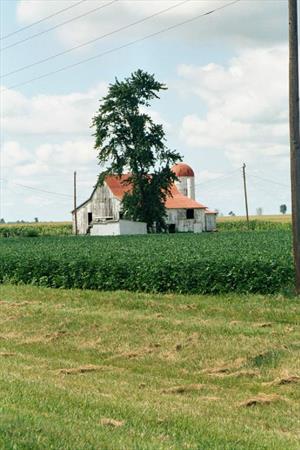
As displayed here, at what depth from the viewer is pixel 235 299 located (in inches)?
827

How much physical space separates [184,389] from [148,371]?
2038 mm

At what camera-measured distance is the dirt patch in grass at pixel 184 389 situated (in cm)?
1263

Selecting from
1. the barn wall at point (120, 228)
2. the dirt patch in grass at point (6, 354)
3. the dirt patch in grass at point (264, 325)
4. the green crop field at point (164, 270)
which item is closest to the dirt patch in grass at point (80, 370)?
the dirt patch in grass at point (6, 354)

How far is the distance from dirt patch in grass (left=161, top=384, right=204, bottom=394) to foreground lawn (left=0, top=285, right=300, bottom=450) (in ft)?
0.10

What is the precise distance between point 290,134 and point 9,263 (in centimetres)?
1369

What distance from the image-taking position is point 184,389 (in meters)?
12.8

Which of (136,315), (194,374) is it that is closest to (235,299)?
(136,315)

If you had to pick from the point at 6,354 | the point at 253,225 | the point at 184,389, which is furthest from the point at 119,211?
the point at 184,389

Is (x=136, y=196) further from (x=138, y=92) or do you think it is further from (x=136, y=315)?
(x=136, y=315)

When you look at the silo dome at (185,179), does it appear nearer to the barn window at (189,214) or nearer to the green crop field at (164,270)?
the barn window at (189,214)

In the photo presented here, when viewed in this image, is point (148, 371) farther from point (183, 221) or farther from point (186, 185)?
point (186, 185)

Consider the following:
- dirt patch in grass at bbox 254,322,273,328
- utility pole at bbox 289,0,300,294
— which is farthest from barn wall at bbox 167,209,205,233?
dirt patch in grass at bbox 254,322,273,328

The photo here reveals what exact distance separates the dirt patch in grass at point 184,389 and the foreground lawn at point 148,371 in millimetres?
30

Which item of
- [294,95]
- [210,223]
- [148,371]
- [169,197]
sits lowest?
[148,371]
